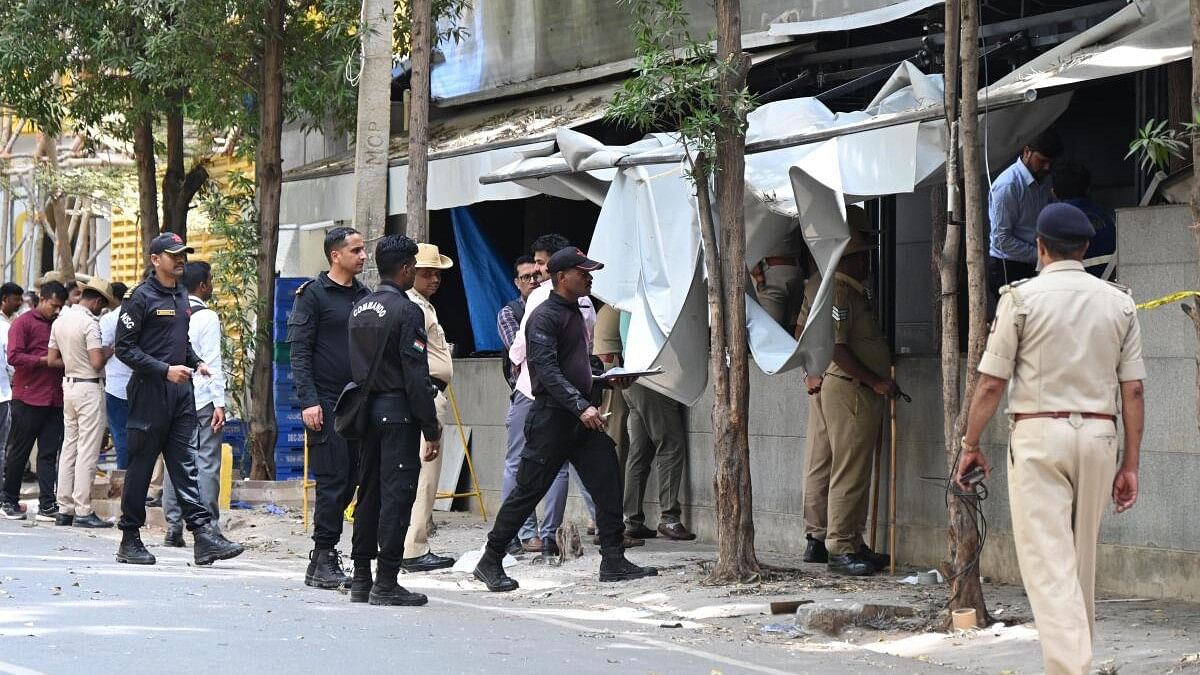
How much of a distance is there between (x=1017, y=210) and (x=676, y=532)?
3430 millimetres

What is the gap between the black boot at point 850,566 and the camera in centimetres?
1020

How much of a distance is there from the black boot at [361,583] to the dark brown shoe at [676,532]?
3.31 meters

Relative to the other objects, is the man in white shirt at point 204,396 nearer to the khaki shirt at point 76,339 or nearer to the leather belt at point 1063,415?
the khaki shirt at point 76,339

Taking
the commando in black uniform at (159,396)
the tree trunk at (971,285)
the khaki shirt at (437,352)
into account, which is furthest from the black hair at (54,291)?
the tree trunk at (971,285)

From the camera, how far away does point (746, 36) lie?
12.8 metres

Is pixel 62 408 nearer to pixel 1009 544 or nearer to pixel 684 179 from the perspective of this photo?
pixel 684 179

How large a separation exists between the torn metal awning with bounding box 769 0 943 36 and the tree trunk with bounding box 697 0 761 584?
6.39ft

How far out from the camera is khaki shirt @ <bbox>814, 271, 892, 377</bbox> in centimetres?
1033

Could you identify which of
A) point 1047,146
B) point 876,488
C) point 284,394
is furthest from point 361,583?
point 284,394

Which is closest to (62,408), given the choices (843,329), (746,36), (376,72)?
(376,72)

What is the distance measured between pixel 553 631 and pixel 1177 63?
456 centimetres

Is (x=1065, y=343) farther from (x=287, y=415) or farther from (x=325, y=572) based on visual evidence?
(x=287, y=415)

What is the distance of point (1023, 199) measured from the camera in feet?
33.5

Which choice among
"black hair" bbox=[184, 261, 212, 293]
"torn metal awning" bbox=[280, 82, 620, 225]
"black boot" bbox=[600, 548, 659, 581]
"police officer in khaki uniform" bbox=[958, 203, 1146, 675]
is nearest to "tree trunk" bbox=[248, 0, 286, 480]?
"torn metal awning" bbox=[280, 82, 620, 225]
